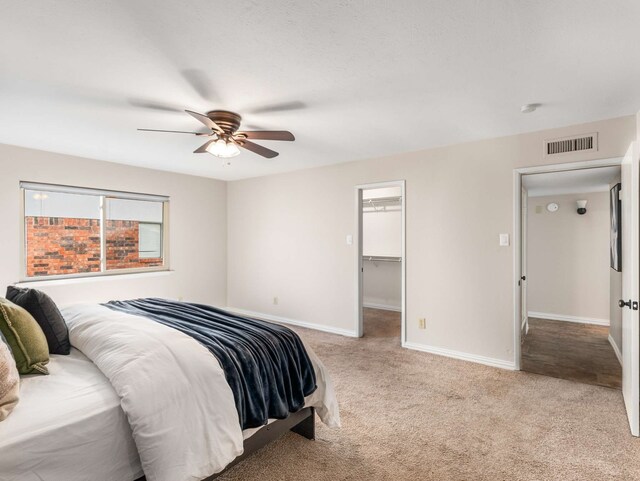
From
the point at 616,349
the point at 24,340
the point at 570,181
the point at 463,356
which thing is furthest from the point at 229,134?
the point at 616,349

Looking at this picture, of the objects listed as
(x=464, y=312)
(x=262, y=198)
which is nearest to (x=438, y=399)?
(x=464, y=312)

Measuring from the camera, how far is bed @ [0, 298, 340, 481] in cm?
131

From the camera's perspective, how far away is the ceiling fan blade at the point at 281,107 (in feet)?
8.89

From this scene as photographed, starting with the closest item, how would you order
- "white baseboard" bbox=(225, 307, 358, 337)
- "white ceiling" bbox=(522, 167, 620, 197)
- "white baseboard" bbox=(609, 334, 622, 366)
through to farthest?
1. "white baseboard" bbox=(609, 334, 622, 366)
2. "white ceiling" bbox=(522, 167, 620, 197)
3. "white baseboard" bbox=(225, 307, 358, 337)

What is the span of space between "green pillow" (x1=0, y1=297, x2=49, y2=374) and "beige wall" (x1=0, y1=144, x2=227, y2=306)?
106 inches

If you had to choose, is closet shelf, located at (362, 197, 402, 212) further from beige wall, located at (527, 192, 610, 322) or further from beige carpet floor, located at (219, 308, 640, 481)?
beige carpet floor, located at (219, 308, 640, 481)

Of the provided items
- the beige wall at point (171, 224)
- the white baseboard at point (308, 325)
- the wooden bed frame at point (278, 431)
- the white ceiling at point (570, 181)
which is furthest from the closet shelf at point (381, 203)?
the wooden bed frame at point (278, 431)

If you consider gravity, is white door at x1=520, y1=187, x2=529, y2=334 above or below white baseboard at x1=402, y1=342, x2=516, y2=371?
above

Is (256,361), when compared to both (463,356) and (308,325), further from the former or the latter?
(308,325)

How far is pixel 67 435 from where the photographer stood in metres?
1.35

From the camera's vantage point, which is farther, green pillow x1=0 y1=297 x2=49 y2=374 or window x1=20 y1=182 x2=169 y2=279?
window x1=20 y1=182 x2=169 y2=279

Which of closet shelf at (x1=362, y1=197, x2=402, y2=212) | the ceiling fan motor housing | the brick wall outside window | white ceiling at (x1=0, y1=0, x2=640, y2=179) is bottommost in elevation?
the brick wall outside window

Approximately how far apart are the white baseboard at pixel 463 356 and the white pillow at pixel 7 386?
366 cm

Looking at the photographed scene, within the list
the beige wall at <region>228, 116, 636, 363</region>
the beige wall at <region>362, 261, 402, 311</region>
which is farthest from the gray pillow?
the beige wall at <region>362, 261, 402, 311</region>
